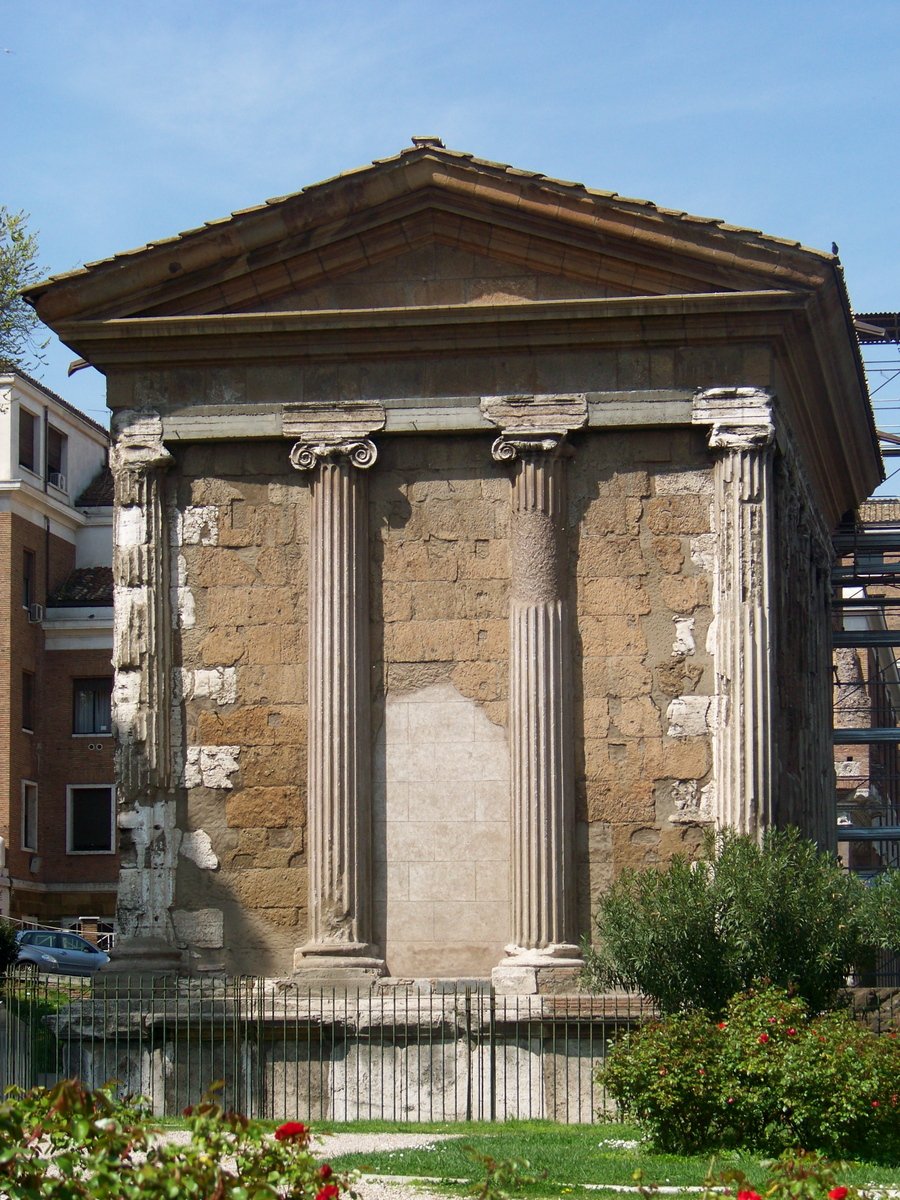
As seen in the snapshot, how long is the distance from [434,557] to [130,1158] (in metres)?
11.6

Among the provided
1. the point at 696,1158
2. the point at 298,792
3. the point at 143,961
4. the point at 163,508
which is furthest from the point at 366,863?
the point at 696,1158

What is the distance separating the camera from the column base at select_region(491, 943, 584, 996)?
18.7 meters

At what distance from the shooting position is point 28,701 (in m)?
48.0

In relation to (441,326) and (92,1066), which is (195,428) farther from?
(92,1066)

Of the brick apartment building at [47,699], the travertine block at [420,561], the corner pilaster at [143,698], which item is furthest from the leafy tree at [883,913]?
the brick apartment building at [47,699]

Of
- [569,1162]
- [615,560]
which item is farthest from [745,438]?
[569,1162]

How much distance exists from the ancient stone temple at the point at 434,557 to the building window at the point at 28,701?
2832 cm

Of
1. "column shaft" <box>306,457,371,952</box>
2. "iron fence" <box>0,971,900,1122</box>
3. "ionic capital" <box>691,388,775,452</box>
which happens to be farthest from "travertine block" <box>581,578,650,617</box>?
"iron fence" <box>0,971,900,1122</box>

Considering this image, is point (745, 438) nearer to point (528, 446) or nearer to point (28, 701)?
point (528, 446)

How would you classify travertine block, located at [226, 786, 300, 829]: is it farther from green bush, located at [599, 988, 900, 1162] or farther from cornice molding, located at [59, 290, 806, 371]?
green bush, located at [599, 988, 900, 1162]

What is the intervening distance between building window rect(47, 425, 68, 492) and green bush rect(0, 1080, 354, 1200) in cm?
4220

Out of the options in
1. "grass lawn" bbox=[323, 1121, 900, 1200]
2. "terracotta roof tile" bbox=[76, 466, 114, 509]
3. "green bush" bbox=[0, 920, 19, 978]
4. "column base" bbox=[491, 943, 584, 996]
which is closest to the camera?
"grass lawn" bbox=[323, 1121, 900, 1200]

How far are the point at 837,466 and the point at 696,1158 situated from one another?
12.4 metres

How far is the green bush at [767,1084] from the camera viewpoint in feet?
48.1
